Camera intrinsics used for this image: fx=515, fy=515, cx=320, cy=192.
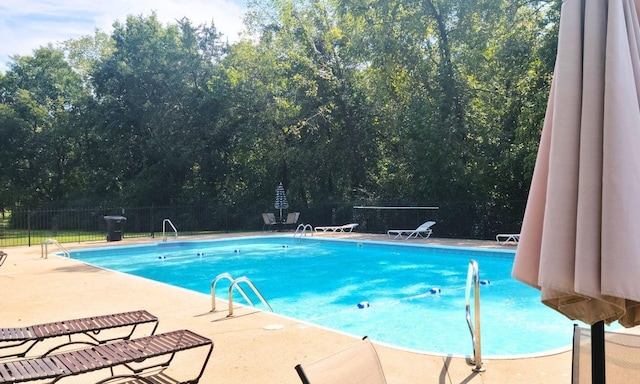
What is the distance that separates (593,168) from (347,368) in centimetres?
149

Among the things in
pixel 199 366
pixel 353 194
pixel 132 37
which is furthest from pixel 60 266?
pixel 132 37

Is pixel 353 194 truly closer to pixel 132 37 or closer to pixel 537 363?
pixel 132 37

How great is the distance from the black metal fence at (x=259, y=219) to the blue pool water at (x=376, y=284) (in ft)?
10.9

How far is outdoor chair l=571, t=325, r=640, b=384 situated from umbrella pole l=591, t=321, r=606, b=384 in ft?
0.96

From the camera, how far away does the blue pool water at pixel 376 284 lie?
7191 mm

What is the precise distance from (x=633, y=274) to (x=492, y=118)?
17892 millimetres

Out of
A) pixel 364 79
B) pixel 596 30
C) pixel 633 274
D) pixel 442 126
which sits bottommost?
pixel 633 274

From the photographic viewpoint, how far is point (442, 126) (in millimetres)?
18078

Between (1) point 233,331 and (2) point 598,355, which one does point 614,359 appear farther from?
(1) point 233,331

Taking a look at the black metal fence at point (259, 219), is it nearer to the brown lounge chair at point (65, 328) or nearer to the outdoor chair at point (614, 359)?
the brown lounge chair at point (65, 328)

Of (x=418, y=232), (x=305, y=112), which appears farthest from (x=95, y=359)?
(x=305, y=112)

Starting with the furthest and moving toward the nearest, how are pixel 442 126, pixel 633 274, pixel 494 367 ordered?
1. pixel 442 126
2. pixel 494 367
3. pixel 633 274

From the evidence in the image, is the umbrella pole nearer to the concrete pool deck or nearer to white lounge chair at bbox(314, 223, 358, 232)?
the concrete pool deck

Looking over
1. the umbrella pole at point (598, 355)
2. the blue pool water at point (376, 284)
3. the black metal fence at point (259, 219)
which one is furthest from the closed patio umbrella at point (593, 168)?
the black metal fence at point (259, 219)
